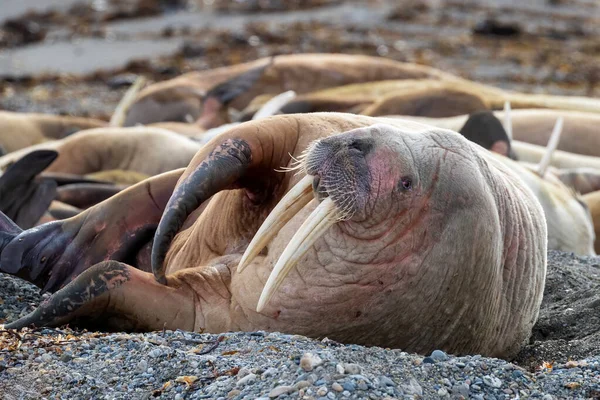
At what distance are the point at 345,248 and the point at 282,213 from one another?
0.82 ft

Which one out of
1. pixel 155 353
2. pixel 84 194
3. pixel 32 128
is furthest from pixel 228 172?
pixel 32 128

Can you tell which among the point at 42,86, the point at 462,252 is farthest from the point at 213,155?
the point at 42,86

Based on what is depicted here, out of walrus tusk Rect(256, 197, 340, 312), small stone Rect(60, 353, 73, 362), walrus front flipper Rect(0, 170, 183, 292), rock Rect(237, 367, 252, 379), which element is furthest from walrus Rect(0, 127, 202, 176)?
rock Rect(237, 367, 252, 379)

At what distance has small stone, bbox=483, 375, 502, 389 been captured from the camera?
313cm

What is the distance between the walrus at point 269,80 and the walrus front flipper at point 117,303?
6945 mm

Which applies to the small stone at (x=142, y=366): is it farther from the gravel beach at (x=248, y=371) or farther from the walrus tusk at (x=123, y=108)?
the walrus tusk at (x=123, y=108)

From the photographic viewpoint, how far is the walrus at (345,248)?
353 centimetres

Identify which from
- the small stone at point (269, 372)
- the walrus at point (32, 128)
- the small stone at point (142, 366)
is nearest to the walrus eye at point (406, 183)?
the small stone at point (269, 372)

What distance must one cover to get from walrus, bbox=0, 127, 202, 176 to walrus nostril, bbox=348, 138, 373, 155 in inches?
169

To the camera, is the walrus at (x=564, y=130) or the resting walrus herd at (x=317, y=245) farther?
the walrus at (x=564, y=130)

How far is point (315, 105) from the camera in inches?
376

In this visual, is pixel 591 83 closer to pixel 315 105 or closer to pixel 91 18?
pixel 315 105

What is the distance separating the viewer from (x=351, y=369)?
2.96 m

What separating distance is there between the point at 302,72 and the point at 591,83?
509cm
